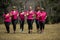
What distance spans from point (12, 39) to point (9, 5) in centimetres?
2034

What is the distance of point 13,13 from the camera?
2112 centimetres

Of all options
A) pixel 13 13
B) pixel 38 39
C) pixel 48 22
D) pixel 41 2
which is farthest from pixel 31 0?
pixel 38 39

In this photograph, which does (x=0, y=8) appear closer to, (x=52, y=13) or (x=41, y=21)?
(x=52, y=13)

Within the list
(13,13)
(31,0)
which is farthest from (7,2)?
(13,13)

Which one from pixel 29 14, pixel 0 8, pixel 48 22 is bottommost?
pixel 48 22

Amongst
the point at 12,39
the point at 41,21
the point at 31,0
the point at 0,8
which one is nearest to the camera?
the point at 12,39

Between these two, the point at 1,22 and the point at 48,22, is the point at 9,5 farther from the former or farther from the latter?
the point at 48,22

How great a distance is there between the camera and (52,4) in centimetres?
3934

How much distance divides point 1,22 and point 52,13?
7354mm

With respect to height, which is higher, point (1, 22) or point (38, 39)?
point (38, 39)

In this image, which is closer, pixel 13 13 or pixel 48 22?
pixel 13 13

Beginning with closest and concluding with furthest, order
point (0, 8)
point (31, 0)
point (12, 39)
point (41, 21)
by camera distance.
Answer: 1. point (12, 39)
2. point (41, 21)
3. point (0, 8)
4. point (31, 0)

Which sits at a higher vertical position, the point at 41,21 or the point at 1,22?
the point at 41,21

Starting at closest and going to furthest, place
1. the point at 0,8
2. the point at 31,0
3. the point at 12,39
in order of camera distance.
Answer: the point at 12,39, the point at 0,8, the point at 31,0
